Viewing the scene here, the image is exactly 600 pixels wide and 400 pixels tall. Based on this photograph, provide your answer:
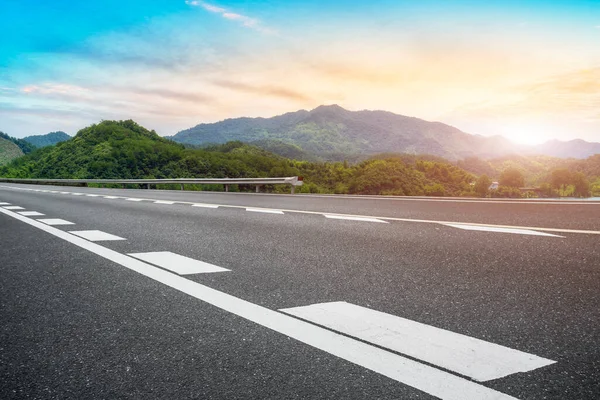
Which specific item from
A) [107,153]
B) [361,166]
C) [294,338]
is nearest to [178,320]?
[294,338]

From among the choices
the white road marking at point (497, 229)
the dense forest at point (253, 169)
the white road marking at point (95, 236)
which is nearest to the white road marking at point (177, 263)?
the white road marking at point (95, 236)

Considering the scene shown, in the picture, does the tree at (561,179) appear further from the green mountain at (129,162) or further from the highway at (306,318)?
the highway at (306,318)

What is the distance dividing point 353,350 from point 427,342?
384 millimetres

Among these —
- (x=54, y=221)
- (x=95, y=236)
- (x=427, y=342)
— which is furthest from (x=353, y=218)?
(x=427, y=342)

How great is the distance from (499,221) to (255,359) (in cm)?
647

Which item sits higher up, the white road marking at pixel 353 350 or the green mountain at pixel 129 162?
the green mountain at pixel 129 162

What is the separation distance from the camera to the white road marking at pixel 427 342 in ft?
6.59

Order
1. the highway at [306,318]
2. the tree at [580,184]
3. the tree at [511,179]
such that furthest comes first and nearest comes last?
the tree at [511,179], the tree at [580,184], the highway at [306,318]

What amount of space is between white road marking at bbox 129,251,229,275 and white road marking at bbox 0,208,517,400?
0.38 m

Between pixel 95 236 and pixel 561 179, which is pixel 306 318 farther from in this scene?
pixel 561 179

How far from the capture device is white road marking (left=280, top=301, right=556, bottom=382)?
2008 mm

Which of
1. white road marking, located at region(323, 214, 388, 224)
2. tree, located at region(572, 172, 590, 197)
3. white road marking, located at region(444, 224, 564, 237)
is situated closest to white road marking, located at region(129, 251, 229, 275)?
white road marking, located at region(323, 214, 388, 224)

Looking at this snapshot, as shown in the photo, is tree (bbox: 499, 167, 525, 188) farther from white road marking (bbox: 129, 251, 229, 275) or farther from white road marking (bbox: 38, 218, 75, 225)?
white road marking (bbox: 129, 251, 229, 275)

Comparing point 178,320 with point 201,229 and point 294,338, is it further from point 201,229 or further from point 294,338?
point 201,229
